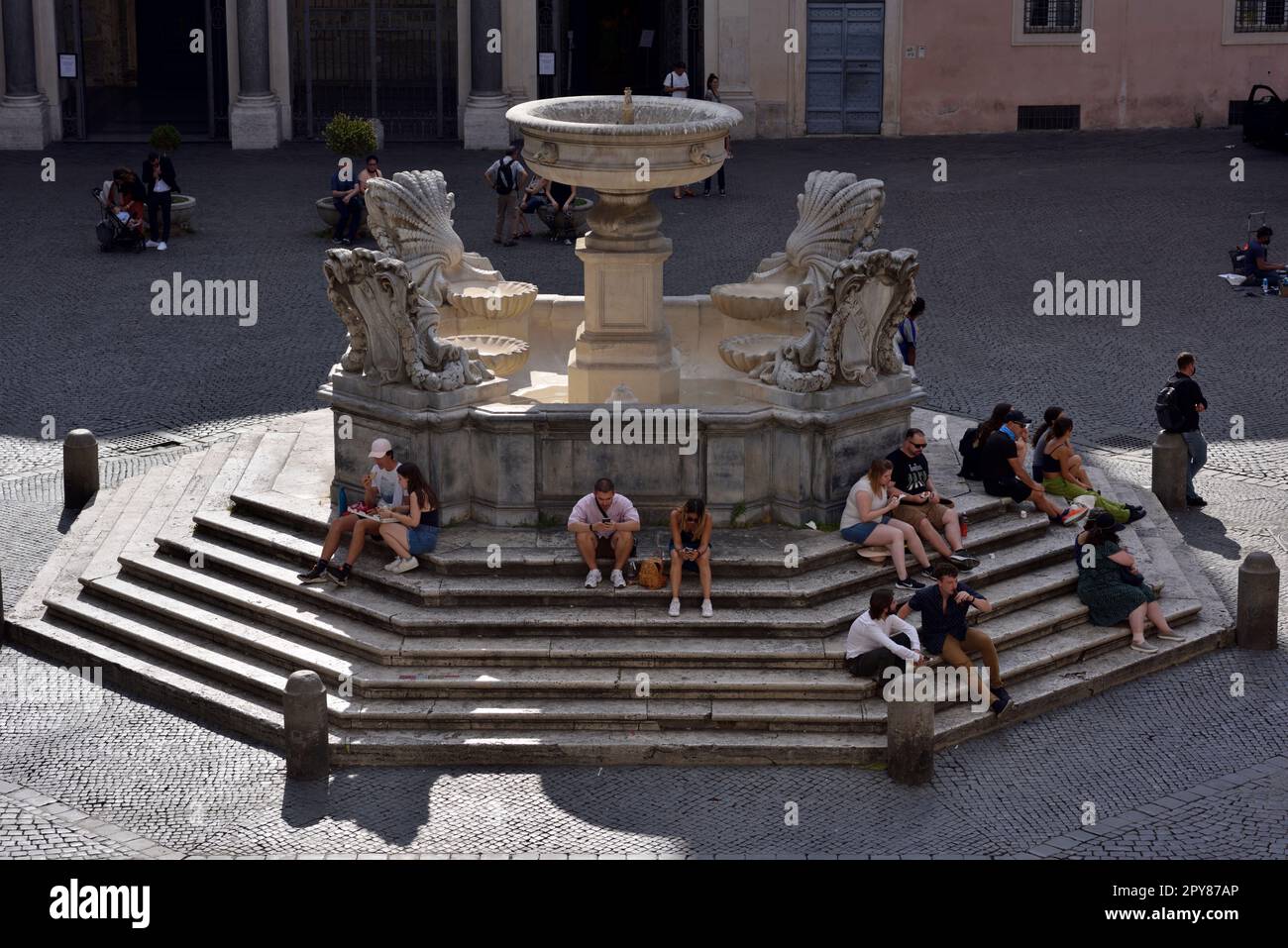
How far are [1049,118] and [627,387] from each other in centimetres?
1967

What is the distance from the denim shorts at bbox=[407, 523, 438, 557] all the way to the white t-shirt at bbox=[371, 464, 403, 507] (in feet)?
0.77

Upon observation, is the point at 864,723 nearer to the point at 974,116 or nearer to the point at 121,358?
the point at 121,358

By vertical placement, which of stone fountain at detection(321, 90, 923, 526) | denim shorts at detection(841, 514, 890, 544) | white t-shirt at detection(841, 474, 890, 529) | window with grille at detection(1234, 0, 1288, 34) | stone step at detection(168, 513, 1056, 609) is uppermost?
window with grille at detection(1234, 0, 1288, 34)

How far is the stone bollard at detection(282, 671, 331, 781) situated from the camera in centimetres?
1363

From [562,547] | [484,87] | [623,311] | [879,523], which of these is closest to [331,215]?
[484,87]

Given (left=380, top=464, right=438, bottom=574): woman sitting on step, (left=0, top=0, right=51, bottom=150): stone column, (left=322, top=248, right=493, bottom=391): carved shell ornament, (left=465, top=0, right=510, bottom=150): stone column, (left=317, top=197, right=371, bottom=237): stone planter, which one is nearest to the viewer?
(left=380, top=464, right=438, bottom=574): woman sitting on step

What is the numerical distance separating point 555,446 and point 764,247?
36.8ft

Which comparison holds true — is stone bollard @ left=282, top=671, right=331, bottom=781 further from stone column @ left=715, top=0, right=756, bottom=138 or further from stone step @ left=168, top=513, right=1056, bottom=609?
stone column @ left=715, top=0, right=756, bottom=138

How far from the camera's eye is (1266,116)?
108ft

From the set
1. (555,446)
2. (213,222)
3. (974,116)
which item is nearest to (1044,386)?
(555,446)

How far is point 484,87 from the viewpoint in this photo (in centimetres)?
3331

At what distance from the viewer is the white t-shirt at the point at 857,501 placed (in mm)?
15539

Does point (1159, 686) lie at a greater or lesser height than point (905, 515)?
lesser

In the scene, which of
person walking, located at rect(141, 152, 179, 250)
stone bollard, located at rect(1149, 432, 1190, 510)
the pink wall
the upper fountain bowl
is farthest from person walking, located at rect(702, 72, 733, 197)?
the upper fountain bowl
